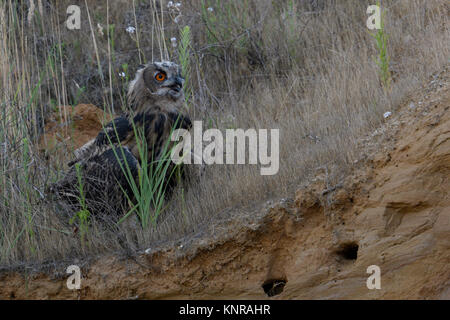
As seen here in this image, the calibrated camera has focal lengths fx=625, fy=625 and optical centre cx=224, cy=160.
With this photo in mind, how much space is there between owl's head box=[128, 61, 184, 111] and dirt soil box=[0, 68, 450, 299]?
1278 mm

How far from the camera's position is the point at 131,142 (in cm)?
491

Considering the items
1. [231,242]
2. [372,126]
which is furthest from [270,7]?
[231,242]

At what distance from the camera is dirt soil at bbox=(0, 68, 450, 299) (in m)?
3.67

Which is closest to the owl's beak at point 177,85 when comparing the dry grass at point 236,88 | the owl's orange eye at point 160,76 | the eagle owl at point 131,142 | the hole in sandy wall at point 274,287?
the eagle owl at point 131,142

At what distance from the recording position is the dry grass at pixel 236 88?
14.6ft

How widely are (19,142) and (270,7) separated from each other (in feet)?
10.9

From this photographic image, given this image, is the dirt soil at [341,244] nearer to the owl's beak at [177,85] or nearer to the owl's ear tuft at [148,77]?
the owl's beak at [177,85]

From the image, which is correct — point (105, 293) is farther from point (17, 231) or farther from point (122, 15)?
point (122, 15)

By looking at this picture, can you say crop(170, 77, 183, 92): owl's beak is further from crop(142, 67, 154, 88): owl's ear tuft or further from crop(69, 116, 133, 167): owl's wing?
crop(69, 116, 133, 167): owl's wing

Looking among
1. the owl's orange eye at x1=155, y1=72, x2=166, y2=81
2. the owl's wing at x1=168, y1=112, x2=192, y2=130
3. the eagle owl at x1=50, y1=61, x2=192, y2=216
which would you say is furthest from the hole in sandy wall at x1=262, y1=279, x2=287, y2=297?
the owl's orange eye at x1=155, y1=72, x2=166, y2=81

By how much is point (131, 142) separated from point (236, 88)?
194 centimetres

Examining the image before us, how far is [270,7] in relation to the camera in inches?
277

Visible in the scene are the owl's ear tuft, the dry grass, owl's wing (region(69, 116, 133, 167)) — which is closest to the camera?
the dry grass

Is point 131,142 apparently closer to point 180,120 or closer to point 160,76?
point 180,120
